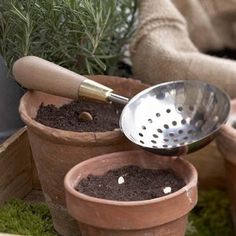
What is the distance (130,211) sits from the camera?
0.54 metres

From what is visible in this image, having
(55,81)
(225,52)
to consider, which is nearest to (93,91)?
(55,81)

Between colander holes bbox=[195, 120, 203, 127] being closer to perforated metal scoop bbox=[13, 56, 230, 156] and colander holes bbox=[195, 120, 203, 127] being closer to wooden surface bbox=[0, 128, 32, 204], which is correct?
perforated metal scoop bbox=[13, 56, 230, 156]

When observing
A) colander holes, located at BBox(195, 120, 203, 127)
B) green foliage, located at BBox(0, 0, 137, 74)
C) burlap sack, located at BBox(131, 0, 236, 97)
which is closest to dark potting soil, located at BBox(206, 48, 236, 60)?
burlap sack, located at BBox(131, 0, 236, 97)

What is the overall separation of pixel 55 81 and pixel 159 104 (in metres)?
0.12

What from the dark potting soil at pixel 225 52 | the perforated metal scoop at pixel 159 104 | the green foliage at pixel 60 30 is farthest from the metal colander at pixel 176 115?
the dark potting soil at pixel 225 52

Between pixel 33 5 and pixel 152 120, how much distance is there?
22cm

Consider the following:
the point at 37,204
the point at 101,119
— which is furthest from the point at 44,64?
the point at 37,204

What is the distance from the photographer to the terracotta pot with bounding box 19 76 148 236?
624mm

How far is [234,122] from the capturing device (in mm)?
671

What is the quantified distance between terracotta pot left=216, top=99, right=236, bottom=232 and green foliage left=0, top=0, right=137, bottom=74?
191mm

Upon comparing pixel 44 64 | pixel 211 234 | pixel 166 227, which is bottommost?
pixel 211 234

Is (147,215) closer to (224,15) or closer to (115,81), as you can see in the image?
(115,81)

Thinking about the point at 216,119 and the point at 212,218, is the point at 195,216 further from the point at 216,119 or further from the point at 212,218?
the point at 216,119

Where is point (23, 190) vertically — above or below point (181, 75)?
below
